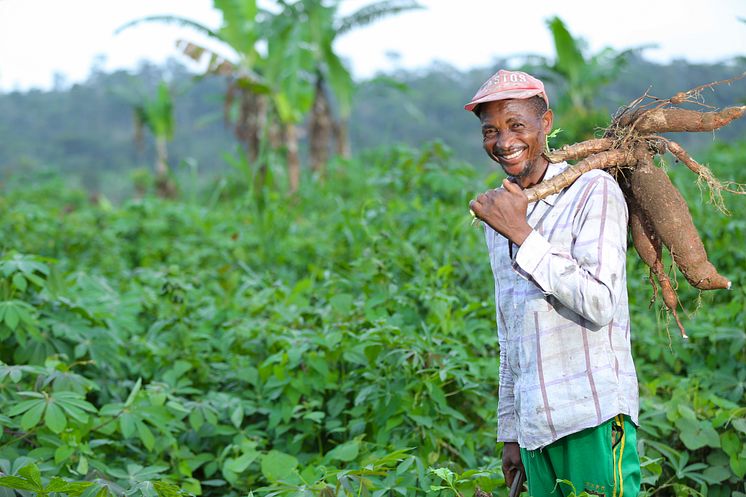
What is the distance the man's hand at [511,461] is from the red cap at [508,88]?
3.25ft

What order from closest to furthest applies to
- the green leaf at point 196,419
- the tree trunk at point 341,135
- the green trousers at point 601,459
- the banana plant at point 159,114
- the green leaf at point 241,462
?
1. the green trousers at point 601,459
2. the green leaf at point 241,462
3. the green leaf at point 196,419
4. the tree trunk at point 341,135
5. the banana plant at point 159,114

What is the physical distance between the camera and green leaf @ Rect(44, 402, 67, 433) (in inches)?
104

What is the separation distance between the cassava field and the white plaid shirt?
1.40 feet

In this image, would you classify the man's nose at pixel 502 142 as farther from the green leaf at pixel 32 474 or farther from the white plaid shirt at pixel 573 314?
the green leaf at pixel 32 474

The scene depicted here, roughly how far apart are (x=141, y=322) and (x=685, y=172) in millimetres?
6207

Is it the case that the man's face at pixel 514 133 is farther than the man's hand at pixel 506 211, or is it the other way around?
the man's face at pixel 514 133

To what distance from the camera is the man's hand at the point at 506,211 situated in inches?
71.9

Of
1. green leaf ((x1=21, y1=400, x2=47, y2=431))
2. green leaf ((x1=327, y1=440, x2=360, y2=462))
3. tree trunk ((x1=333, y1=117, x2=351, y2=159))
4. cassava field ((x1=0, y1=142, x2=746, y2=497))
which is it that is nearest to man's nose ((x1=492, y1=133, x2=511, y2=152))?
cassava field ((x1=0, y1=142, x2=746, y2=497))

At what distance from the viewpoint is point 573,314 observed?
191 cm

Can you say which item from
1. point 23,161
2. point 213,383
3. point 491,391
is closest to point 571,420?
point 491,391

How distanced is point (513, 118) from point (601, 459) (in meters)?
0.88

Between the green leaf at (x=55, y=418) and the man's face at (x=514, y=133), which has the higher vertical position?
the man's face at (x=514, y=133)

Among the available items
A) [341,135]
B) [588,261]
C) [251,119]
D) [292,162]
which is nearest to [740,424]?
[588,261]

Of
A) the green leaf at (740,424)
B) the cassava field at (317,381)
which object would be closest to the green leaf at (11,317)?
the cassava field at (317,381)
